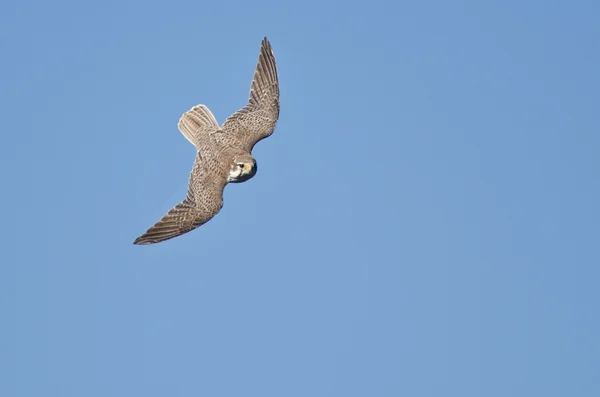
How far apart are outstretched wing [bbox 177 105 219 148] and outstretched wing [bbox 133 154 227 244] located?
1.73 meters

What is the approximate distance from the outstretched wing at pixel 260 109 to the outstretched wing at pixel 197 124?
546mm

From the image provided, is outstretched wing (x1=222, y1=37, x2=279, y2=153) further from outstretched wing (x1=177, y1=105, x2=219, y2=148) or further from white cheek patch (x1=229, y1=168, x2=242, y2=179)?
white cheek patch (x1=229, y1=168, x2=242, y2=179)

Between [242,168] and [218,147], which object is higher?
[218,147]

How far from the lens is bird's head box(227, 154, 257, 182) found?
3081cm

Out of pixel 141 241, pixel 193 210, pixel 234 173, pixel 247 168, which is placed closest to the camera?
pixel 141 241

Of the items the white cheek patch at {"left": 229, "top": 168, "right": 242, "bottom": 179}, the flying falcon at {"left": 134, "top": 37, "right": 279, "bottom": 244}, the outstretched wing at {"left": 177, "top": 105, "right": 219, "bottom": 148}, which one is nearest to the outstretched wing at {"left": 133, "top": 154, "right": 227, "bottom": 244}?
the flying falcon at {"left": 134, "top": 37, "right": 279, "bottom": 244}

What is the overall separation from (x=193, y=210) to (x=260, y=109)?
425 cm

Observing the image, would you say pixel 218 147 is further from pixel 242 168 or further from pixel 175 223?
pixel 175 223

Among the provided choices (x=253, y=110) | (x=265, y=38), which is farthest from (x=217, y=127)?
(x=265, y=38)

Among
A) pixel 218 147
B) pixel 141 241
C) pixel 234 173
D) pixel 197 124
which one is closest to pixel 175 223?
pixel 141 241

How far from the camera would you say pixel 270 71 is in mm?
34031

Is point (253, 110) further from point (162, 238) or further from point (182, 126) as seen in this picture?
point (162, 238)

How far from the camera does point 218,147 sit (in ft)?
105

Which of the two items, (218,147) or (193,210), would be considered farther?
(218,147)
